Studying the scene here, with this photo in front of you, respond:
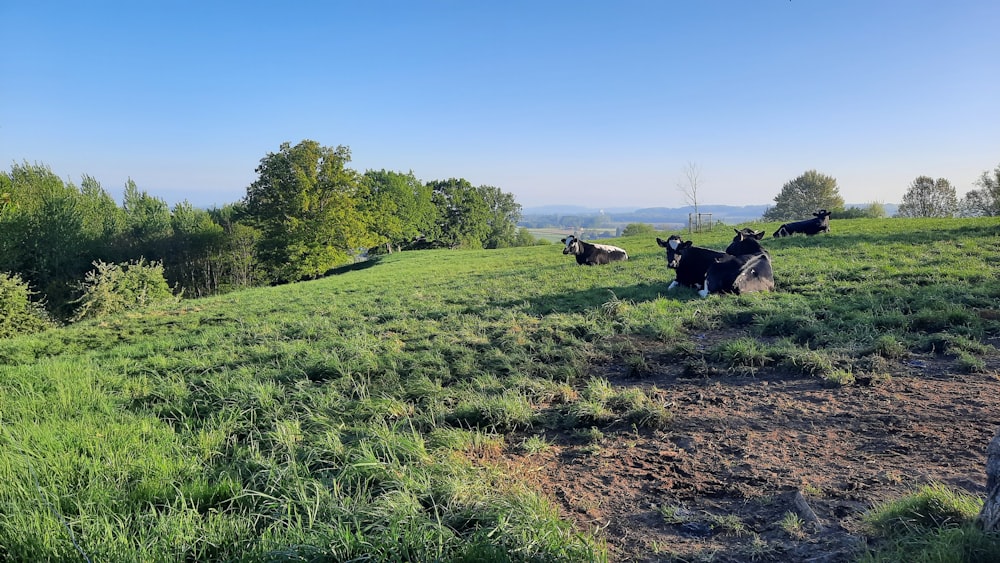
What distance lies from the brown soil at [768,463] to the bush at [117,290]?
20.4 meters

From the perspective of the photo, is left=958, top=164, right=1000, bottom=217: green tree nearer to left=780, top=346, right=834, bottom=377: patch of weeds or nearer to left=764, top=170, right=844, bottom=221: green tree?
left=764, top=170, right=844, bottom=221: green tree

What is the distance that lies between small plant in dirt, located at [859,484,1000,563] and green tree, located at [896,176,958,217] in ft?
190

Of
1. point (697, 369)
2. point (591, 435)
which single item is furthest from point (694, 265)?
point (591, 435)

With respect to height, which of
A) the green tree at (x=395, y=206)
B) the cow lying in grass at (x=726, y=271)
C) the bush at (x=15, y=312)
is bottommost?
the bush at (x=15, y=312)

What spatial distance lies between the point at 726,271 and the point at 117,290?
28326mm

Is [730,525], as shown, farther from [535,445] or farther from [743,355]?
[743,355]

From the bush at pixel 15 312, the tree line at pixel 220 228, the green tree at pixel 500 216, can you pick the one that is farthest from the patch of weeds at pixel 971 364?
the green tree at pixel 500 216

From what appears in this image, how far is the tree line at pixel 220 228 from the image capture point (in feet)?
111

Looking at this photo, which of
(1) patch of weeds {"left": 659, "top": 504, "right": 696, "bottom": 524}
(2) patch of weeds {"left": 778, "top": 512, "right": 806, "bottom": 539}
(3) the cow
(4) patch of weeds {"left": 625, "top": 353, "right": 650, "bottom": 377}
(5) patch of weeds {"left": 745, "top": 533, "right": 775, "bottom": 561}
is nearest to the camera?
(5) patch of weeds {"left": 745, "top": 533, "right": 775, "bottom": 561}

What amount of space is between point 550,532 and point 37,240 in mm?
46414

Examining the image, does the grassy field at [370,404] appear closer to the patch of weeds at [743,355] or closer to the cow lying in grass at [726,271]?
the patch of weeds at [743,355]

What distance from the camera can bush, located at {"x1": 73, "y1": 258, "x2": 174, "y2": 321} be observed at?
2136 centimetres

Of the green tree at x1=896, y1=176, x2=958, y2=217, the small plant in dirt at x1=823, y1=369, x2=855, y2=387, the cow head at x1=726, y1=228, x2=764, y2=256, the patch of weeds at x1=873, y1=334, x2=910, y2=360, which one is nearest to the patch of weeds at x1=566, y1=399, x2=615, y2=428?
the small plant in dirt at x1=823, y1=369, x2=855, y2=387

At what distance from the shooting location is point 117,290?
2384 centimetres
